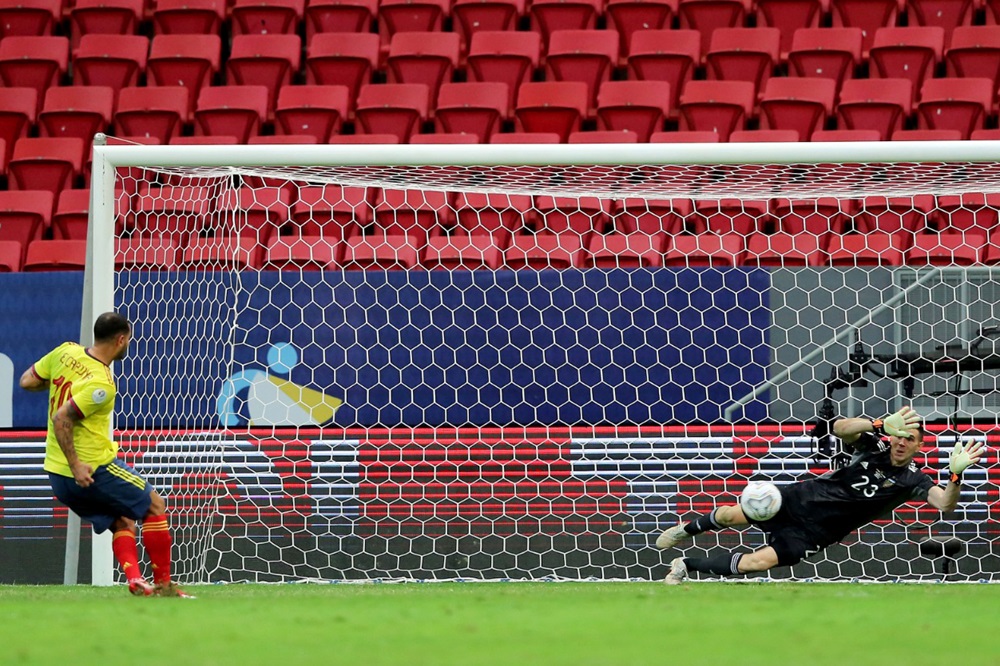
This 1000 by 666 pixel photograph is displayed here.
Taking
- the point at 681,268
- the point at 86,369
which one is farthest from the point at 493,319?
the point at 86,369

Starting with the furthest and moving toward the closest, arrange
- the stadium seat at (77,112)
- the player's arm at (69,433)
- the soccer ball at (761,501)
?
the stadium seat at (77,112)
the soccer ball at (761,501)
the player's arm at (69,433)

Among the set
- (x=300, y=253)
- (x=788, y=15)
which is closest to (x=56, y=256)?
(x=300, y=253)

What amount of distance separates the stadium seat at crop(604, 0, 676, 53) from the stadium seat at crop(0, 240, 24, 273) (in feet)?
19.0

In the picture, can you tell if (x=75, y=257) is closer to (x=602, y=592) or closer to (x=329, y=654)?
(x=602, y=592)

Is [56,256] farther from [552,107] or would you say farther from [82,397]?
[82,397]

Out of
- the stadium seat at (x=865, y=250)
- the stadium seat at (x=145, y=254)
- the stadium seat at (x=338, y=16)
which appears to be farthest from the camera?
the stadium seat at (x=338, y=16)

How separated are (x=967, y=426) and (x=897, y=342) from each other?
2.21ft

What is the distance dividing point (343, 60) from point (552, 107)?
218 cm

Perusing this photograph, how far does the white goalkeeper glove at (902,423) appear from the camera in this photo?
6452 mm

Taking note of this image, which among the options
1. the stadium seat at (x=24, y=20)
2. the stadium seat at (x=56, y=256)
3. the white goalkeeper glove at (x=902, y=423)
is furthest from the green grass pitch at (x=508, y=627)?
the stadium seat at (x=24, y=20)

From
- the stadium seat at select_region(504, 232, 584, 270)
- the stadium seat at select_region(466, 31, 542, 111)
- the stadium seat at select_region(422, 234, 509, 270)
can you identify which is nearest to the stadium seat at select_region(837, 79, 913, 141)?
the stadium seat at select_region(466, 31, 542, 111)

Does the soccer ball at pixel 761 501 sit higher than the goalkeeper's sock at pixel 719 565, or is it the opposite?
the soccer ball at pixel 761 501

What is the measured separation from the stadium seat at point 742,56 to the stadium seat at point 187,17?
476cm

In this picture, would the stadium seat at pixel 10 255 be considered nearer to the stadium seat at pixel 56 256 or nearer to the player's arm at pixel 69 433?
the stadium seat at pixel 56 256
